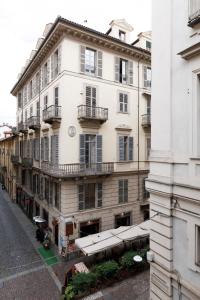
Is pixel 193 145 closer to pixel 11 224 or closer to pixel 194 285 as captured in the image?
pixel 194 285

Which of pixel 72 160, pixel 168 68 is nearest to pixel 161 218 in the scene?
pixel 168 68

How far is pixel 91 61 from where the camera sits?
19.2 metres

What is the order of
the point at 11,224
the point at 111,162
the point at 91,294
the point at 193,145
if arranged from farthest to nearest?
the point at 11,224, the point at 111,162, the point at 91,294, the point at 193,145

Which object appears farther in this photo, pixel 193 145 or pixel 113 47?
pixel 113 47

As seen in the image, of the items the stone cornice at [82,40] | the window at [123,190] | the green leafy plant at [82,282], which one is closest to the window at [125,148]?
the window at [123,190]

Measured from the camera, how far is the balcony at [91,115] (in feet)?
59.5

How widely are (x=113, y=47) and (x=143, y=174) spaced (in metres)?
11.7

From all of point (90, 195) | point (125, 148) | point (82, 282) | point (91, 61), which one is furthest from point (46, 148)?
point (82, 282)

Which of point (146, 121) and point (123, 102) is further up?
point (123, 102)

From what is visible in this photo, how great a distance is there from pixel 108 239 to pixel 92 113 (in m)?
9.32

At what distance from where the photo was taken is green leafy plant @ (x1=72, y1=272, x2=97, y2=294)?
1257cm

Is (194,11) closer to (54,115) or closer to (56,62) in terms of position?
A: (54,115)

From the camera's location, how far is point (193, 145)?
629cm

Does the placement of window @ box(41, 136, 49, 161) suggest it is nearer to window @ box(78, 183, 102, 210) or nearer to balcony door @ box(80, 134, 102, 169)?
balcony door @ box(80, 134, 102, 169)
